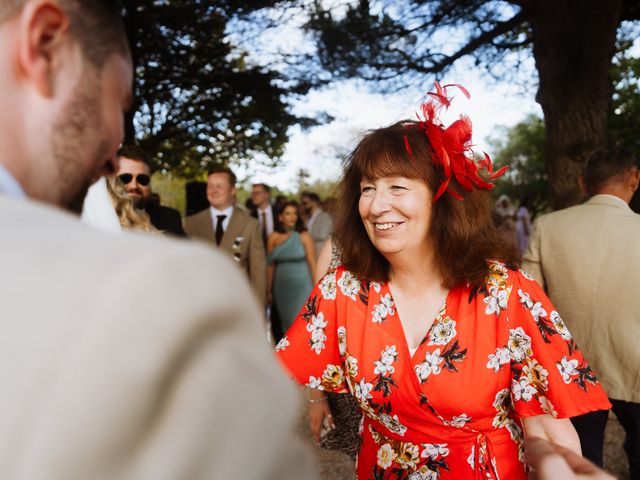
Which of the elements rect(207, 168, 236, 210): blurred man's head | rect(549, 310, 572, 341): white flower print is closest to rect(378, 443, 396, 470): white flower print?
rect(549, 310, 572, 341): white flower print

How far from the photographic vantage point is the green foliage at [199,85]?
8.91 meters

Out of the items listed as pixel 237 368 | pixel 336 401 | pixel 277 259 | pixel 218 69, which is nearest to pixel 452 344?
pixel 336 401

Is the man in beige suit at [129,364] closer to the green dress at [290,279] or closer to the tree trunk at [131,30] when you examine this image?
the green dress at [290,279]

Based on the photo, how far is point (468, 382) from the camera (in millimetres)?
1708

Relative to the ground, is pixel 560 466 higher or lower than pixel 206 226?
lower

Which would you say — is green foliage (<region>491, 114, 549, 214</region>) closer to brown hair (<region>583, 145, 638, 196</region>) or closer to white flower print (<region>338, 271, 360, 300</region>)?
brown hair (<region>583, 145, 638, 196</region>)

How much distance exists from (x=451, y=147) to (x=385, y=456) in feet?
3.48

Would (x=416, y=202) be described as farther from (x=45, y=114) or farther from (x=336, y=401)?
(x=45, y=114)

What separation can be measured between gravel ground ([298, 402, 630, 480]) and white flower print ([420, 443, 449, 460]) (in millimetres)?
2022

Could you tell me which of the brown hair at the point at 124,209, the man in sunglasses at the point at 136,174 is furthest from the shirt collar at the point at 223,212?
the brown hair at the point at 124,209

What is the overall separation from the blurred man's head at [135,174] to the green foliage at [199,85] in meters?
4.49

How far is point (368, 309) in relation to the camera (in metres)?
1.93

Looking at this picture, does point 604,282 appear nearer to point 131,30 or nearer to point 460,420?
point 460,420

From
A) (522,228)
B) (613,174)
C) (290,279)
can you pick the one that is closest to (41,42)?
(613,174)
